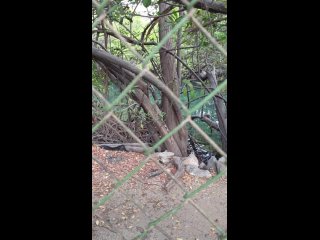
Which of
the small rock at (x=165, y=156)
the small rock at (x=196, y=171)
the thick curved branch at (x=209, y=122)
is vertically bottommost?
the small rock at (x=196, y=171)

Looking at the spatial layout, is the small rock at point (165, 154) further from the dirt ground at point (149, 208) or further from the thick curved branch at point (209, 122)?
the thick curved branch at point (209, 122)

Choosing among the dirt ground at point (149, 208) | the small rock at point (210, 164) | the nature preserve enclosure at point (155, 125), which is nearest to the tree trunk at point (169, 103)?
the nature preserve enclosure at point (155, 125)

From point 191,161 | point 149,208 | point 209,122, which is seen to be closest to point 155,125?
point 191,161

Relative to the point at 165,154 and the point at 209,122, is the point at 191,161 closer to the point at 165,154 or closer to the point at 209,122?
the point at 165,154

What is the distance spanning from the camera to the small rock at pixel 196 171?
2.35 metres

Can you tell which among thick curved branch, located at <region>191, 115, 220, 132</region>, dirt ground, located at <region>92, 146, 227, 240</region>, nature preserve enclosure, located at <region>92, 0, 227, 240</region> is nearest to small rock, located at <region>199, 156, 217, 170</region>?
nature preserve enclosure, located at <region>92, 0, 227, 240</region>

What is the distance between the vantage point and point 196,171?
2391 millimetres

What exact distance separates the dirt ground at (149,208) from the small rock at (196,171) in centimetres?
4

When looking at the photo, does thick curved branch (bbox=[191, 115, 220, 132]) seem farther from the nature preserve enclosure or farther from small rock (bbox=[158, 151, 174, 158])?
small rock (bbox=[158, 151, 174, 158])

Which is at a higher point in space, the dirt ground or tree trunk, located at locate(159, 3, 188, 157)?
tree trunk, located at locate(159, 3, 188, 157)

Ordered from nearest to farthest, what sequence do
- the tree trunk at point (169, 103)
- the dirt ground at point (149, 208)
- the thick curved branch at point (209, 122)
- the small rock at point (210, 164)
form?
the dirt ground at point (149, 208), the small rock at point (210, 164), the tree trunk at point (169, 103), the thick curved branch at point (209, 122)

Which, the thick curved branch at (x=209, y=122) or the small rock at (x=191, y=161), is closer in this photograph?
the small rock at (x=191, y=161)

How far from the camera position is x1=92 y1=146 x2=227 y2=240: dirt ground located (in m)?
1.61
